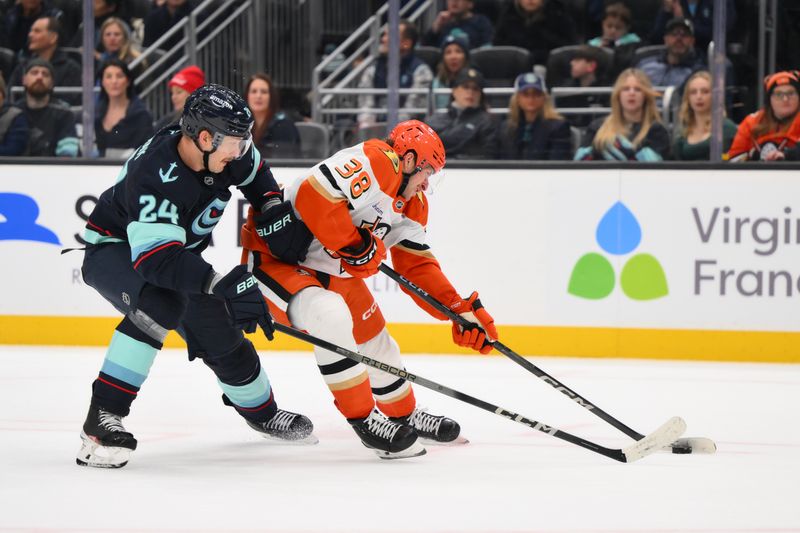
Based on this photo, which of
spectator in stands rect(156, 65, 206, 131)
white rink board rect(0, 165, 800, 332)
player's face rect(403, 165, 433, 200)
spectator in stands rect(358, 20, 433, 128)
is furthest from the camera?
spectator in stands rect(156, 65, 206, 131)

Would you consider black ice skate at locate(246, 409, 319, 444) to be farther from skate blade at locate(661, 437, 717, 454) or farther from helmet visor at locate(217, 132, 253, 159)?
skate blade at locate(661, 437, 717, 454)

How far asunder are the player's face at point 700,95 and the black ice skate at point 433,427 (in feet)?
8.60

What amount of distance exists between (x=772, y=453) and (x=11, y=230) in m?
3.80

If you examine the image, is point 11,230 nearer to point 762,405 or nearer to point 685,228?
point 685,228

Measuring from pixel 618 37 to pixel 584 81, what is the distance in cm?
49

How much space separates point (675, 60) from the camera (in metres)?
5.84

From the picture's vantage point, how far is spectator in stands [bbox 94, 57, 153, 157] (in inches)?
231

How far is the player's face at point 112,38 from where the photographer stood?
6.03 meters

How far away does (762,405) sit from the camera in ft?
14.3

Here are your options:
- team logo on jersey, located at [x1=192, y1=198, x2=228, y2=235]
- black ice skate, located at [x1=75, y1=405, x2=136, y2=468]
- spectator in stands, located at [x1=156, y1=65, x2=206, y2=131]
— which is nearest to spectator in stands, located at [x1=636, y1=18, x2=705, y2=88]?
spectator in stands, located at [x1=156, y1=65, x2=206, y2=131]

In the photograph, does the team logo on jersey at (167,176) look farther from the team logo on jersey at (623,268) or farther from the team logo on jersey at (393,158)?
the team logo on jersey at (623,268)

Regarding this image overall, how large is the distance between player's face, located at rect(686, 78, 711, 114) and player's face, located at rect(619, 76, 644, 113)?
23 centimetres

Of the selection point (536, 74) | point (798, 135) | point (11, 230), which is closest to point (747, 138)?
point (798, 135)

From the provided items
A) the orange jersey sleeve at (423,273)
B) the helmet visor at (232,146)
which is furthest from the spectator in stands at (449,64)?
the helmet visor at (232,146)
